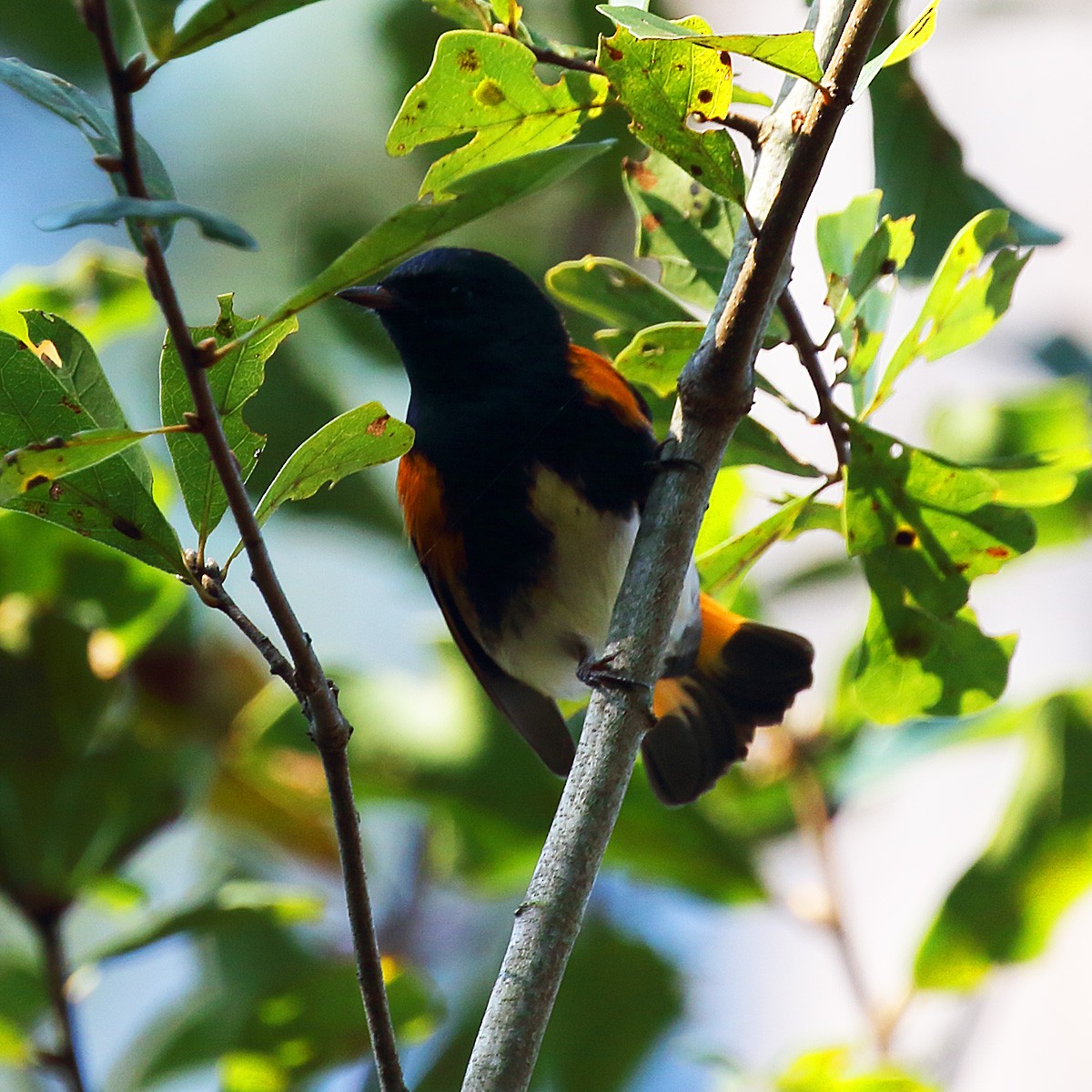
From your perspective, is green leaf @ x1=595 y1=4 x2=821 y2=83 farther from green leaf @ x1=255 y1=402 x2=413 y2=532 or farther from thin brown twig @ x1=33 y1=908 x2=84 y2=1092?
thin brown twig @ x1=33 y1=908 x2=84 y2=1092

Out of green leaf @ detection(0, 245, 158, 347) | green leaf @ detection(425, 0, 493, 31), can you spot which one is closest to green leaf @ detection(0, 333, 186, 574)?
green leaf @ detection(425, 0, 493, 31)

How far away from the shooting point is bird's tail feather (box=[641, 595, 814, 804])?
7.89 feet

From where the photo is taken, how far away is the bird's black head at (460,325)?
2164 mm

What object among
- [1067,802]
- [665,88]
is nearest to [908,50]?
[665,88]

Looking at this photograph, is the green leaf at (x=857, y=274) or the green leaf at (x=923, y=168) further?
the green leaf at (x=923, y=168)

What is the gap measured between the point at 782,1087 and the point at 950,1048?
0.45m

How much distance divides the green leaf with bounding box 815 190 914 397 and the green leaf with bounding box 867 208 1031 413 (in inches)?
1.5

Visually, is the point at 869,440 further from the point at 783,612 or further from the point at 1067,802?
the point at 783,612

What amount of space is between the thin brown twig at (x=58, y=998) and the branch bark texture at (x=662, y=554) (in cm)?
91

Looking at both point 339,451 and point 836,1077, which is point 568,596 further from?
point 339,451

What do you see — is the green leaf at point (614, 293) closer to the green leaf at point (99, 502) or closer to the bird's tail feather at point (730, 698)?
the green leaf at point (99, 502)

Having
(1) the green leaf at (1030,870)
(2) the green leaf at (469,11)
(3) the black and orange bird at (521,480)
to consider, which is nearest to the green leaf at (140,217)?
(2) the green leaf at (469,11)

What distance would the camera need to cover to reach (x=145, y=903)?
7.16 ft

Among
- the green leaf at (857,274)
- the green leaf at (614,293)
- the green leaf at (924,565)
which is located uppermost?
the green leaf at (614,293)
